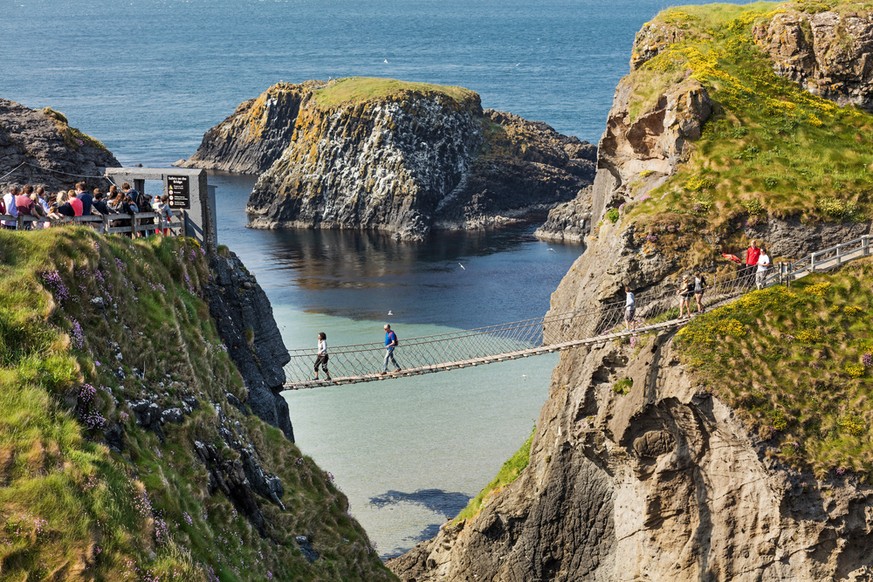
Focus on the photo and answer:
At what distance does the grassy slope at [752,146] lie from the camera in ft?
165

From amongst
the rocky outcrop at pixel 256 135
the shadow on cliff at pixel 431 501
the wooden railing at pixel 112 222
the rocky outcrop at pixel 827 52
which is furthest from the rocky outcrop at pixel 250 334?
the rocky outcrop at pixel 256 135

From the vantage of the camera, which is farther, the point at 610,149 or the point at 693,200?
the point at 610,149

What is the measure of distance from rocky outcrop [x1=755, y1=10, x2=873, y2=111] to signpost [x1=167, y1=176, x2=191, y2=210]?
27.6 meters

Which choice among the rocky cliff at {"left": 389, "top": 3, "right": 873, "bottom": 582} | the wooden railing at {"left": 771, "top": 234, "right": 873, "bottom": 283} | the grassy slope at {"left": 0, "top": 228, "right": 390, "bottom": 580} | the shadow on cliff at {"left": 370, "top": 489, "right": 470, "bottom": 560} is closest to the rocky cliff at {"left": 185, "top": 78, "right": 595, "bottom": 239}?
the shadow on cliff at {"left": 370, "top": 489, "right": 470, "bottom": 560}

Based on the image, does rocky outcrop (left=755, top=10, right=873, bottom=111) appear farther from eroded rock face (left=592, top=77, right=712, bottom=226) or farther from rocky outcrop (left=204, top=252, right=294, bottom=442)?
rocky outcrop (left=204, top=252, right=294, bottom=442)

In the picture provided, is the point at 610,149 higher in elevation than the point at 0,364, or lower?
higher

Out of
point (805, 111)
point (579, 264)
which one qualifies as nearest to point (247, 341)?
point (579, 264)

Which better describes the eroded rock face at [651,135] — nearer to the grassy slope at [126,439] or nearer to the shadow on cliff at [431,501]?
the shadow on cliff at [431,501]

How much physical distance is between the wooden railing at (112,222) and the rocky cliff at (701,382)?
17091 mm

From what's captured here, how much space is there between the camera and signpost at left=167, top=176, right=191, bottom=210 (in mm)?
43844

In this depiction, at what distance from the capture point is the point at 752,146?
52812 mm

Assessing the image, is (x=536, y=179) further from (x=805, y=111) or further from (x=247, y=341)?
(x=247, y=341)

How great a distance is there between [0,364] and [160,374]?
7.22 m

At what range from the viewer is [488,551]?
53.4 metres
